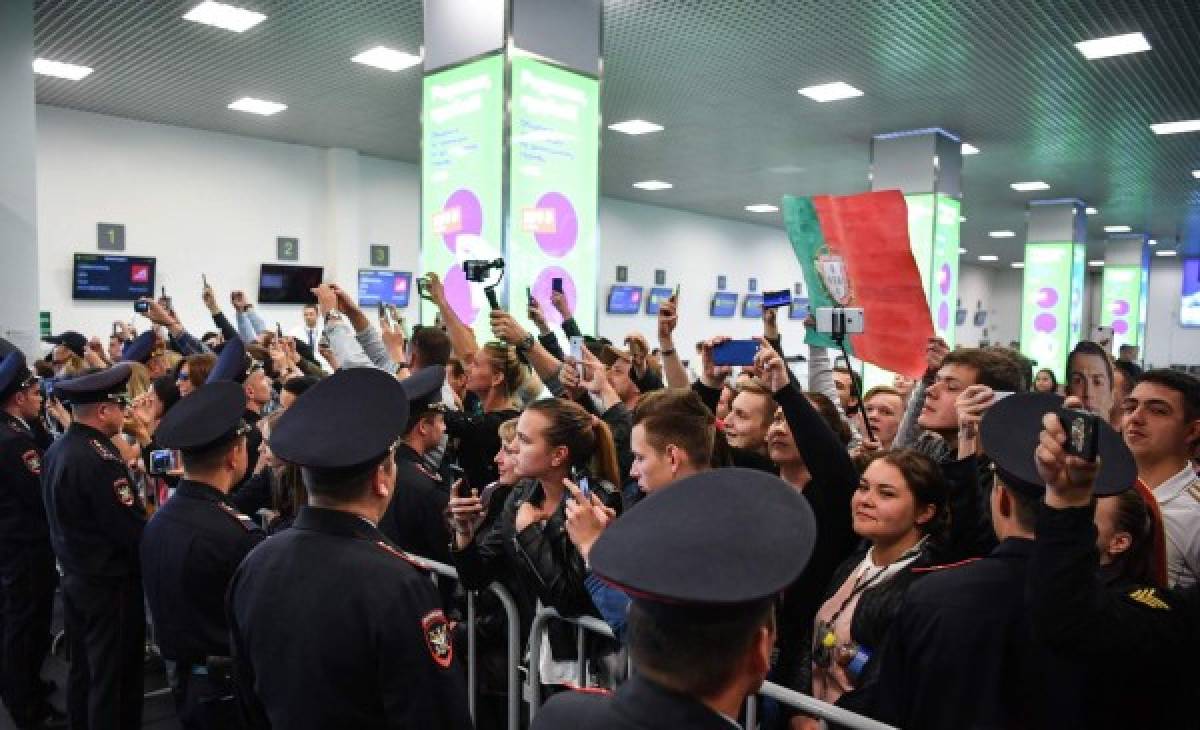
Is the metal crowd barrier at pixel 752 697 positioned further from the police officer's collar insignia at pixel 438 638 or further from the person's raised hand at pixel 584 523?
the police officer's collar insignia at pixel 438 638

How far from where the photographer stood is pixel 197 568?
260cm

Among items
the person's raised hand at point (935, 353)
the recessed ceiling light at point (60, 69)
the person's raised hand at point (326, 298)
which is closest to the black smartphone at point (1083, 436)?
the person's raised hand at point (935, 353)

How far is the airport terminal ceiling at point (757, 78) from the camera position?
22.9ft

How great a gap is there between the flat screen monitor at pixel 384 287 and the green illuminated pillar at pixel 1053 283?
10203mm

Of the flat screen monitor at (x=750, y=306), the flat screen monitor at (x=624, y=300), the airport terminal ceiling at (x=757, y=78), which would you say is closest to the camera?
the airport terminal ceiling at (x=757, y=78)

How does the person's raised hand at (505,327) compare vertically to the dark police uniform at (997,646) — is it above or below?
above

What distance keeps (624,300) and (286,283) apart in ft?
22.7

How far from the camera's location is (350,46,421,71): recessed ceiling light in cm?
800

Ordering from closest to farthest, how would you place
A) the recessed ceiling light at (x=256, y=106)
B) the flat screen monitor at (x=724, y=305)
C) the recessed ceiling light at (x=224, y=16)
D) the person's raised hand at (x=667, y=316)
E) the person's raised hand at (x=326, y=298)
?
the person's raised hand at (x=667, y=316) → the person's raised hand at (x=326, y=298) → the recessed ceiling light at (x=224, y=16) → the recessed ceiling light at (x=256, y=106) → the flat screen monitor at (x=724, y=305)

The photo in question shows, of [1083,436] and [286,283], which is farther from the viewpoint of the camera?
[286,283]

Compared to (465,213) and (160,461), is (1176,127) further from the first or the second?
(160,461)

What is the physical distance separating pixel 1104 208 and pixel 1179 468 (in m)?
16.0

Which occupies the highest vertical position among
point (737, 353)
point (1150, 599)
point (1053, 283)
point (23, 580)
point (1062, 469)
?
point (1053, 283)

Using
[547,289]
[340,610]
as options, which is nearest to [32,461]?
[547,289]
